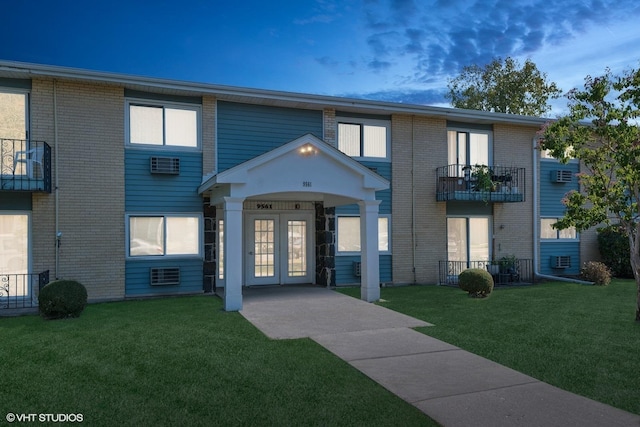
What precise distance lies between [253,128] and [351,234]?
4.49m

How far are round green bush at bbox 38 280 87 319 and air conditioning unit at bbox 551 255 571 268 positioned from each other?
15590 mm

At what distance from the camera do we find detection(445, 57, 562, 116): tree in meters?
29.1

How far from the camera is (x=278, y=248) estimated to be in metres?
14.5

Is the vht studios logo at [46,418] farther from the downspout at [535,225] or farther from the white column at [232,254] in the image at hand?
the downspout at [535,225]

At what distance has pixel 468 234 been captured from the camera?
1631 centimetres

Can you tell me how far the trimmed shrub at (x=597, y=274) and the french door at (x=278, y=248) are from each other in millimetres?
9561

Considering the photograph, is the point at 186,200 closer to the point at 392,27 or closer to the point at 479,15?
the point at 392,27

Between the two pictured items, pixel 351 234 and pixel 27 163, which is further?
pixel 351 234

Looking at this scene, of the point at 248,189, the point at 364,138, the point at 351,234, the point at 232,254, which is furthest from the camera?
the point at 364,138

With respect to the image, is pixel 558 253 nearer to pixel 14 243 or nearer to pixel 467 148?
pixel 467 148

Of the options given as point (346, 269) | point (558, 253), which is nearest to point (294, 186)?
point (346, 269)

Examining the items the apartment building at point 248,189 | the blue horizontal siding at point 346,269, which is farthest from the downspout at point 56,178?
the blue horizontal siding at point 346,269

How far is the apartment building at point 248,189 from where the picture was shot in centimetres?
1126

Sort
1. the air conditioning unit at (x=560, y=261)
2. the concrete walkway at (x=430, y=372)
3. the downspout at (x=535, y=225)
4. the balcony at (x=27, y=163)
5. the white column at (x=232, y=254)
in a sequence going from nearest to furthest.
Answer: the concrete walkway at (x=430, y=372), the white column at (x=232, y=254), the balcony at (x=27, y=163), the downspout at (x=535, y=225), the air conditioning unit at (x=560, y=261)
